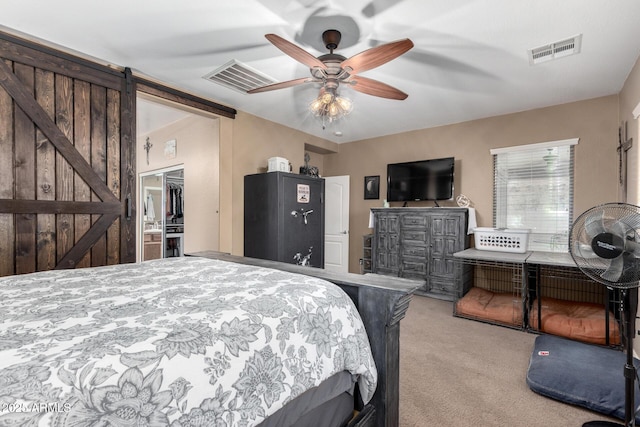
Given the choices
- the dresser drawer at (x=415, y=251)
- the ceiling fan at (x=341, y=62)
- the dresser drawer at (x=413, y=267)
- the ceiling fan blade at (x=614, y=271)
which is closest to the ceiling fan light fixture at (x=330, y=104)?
the ceiling fan at (x=341, y=62)

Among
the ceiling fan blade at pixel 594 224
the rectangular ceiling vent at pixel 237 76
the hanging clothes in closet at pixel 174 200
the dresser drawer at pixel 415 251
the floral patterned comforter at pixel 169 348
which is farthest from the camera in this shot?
the hanging clothes in closet at pixel 174 200

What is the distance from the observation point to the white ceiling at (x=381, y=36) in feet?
6.66

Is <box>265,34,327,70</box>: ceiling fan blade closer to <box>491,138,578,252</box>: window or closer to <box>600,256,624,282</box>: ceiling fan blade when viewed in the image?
<box>600,256,624,282</box>: ceiling fan blade

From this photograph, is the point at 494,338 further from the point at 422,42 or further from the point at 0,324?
the point at 0,324

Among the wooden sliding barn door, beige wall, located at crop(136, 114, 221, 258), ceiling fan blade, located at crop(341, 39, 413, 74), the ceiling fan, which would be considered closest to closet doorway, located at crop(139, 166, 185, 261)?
beige wall, located at crop(136, 114, 221, 258)

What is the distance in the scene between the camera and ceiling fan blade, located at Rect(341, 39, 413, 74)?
187 centimetres

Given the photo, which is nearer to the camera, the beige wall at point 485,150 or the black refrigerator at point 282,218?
the beige wall at point 485,150

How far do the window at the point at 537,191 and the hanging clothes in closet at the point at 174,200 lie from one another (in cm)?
516

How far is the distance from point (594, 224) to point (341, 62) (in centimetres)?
186

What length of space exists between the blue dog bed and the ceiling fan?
2358mm

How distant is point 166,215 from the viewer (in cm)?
527

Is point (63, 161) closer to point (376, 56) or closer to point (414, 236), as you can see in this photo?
point (376, 56)

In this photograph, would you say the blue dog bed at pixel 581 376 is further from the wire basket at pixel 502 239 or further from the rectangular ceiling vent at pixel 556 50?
the rectangular ceiling vent at pixel 556 50

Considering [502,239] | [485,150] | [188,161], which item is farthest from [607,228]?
[188,161]
